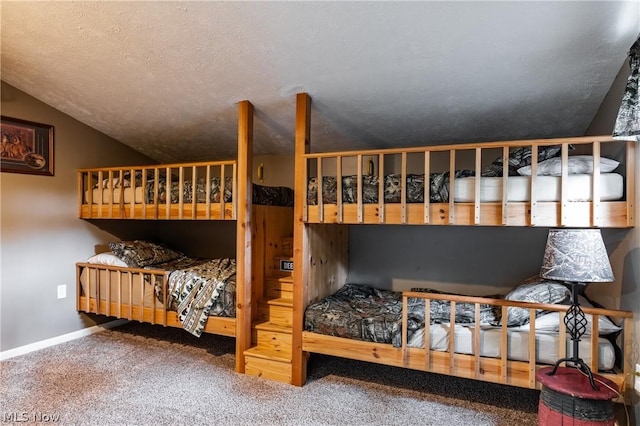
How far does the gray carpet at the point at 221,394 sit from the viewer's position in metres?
2.26

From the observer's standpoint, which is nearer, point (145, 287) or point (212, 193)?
point (212, 193)

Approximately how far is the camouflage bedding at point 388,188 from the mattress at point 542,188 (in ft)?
0.34

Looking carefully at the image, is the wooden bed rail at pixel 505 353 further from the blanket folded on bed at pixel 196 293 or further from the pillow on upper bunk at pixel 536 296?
the blanket folded on bed at pixel 196 293

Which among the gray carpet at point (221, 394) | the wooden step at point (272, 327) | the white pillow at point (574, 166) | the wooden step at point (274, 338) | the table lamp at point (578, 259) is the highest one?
the white pillow at point (574, 166)

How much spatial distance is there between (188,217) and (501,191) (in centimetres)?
256

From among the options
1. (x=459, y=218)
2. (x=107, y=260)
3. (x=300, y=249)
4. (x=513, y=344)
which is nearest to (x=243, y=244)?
(x=300, y=249)

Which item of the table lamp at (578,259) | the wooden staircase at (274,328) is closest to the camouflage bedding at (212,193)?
the wooden staircase at (274,328)

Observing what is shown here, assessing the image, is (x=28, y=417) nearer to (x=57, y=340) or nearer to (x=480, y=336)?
(x=57, y=340)

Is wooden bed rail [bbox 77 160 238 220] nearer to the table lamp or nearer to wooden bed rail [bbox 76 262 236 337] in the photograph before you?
wooden bed rail [bbox 76 262 236 337]

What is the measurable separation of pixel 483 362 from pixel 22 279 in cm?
403

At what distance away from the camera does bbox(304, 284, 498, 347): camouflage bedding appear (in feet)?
8.15

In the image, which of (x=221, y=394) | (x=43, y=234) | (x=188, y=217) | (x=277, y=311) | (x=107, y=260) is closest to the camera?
(x=221, y=394)

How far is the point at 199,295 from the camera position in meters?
3.17

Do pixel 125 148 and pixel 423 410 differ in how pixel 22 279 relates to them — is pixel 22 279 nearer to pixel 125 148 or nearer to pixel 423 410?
pixel 125 148
